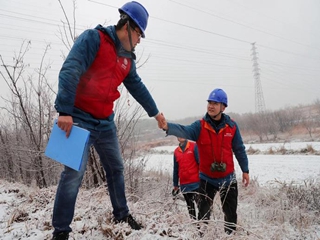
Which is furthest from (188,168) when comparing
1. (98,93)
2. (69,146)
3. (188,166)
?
(69,146)

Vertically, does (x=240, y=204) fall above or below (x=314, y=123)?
below

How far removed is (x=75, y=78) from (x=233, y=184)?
272cm

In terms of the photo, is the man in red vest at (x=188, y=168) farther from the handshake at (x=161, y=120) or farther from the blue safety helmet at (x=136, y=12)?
the blue safety helmet at (x=136, y=12)

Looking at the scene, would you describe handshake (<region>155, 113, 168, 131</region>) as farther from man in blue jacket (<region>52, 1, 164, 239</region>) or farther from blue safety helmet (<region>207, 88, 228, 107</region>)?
blue safety helmet (<region>207, 88, 228, 107</region>)

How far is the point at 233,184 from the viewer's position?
3.51m

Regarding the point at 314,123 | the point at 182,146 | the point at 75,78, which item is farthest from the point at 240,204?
the point at 314,123

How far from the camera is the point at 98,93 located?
77.1 inches

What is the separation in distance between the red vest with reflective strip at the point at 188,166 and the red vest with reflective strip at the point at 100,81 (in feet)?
10.3

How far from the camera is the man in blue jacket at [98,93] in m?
1.73

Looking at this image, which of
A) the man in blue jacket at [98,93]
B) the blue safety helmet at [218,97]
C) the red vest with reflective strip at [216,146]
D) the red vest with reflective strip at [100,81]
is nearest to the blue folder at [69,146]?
the man in blue jacket at [98,93]

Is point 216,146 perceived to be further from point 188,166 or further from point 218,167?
point 188,166

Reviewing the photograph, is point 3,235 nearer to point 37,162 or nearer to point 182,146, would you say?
point 182,146

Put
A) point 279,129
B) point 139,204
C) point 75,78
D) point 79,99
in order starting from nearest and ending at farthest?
1. point 75,78
2. point 79,99
3. point 139,204
4. point 279,129

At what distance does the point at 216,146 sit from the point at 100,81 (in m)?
2.08
